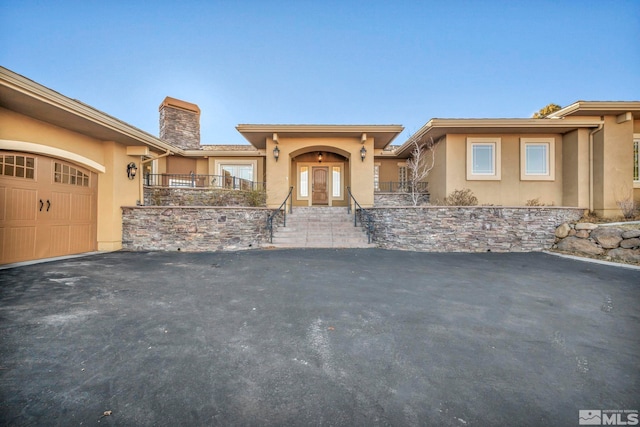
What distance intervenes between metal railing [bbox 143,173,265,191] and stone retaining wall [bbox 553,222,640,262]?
36.6ft

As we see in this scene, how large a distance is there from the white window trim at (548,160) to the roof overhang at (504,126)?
15.0 inches

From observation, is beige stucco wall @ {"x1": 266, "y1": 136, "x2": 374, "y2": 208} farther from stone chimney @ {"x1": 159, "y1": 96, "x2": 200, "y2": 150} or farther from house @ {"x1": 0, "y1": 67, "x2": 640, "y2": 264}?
stone chimney @ {"x1": 159, "y1": 96, "x2": 200, "y2": 150}

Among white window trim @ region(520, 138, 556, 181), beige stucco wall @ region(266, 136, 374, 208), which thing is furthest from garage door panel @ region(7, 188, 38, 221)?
white window trim @ region(520, 138, 556, 181)

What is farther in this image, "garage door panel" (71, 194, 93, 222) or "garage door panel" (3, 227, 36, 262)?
"garage door panel" (71, 194, 93, 222)

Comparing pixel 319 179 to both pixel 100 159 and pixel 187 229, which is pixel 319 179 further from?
pixel 100 159

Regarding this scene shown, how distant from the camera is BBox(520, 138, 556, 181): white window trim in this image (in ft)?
32.6

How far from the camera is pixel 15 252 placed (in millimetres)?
5734

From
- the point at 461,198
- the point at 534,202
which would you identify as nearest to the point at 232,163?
the point at 461,198

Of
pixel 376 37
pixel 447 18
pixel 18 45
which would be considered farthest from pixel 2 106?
pixel 376 37

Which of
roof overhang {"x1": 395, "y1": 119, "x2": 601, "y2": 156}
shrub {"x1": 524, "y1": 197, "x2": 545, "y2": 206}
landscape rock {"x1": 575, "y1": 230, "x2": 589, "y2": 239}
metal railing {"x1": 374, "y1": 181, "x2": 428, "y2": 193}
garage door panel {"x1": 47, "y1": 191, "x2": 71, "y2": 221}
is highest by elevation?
roof overhang {"x1": 395, "y1": 119, "x2": 601, "y2": 156}

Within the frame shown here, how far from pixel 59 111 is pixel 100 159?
2.31 metres

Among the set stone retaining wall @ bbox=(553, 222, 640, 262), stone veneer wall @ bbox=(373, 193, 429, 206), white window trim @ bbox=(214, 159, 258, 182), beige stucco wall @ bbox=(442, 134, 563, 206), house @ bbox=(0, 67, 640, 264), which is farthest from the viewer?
white window trim @ bbox=(214, 159, 258, 182)

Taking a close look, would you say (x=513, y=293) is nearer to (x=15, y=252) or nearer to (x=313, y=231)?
(x=313, y=231)

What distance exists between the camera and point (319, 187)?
1329cm
